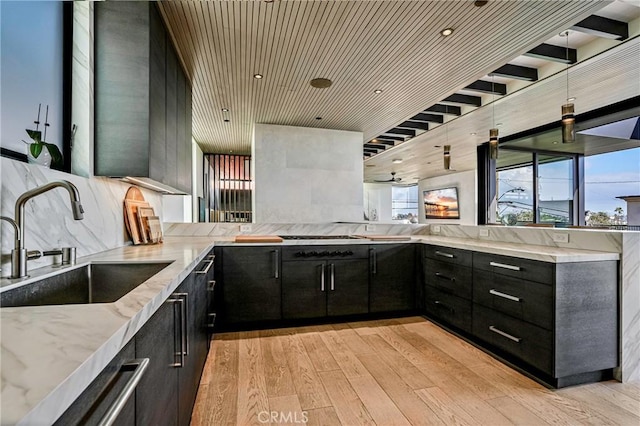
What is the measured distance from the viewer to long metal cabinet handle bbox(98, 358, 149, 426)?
58cm

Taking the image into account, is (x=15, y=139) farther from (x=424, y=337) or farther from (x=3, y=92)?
(x=424, y=337)

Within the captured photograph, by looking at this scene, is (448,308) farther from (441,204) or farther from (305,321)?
(441,204)

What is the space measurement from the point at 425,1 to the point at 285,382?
2.70 meters

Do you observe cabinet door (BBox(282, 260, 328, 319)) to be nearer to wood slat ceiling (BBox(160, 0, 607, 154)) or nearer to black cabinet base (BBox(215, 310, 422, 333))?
black cabinet base (BBox(215, 310, 422, 333))

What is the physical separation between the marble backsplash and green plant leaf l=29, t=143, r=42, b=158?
0.29 ft

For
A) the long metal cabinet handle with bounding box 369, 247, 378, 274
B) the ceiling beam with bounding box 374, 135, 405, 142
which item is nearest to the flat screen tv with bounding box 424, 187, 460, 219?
the ceiling beam with bounding box 374, 135, 405, 142

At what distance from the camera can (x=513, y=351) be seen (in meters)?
2.24

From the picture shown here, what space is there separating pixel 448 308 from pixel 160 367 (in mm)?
2598

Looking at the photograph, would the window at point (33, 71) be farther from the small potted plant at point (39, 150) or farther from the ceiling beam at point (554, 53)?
the ceiling beam at point (554, 53)

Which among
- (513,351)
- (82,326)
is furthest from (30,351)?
(513,351)

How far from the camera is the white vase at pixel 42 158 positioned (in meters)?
1.42

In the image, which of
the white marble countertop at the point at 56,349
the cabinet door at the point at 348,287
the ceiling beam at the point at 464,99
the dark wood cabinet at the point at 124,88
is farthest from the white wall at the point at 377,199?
the white marble countertop at the point at 56,349

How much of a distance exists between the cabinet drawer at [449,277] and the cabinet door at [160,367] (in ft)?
7.67

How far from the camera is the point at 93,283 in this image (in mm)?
1549
